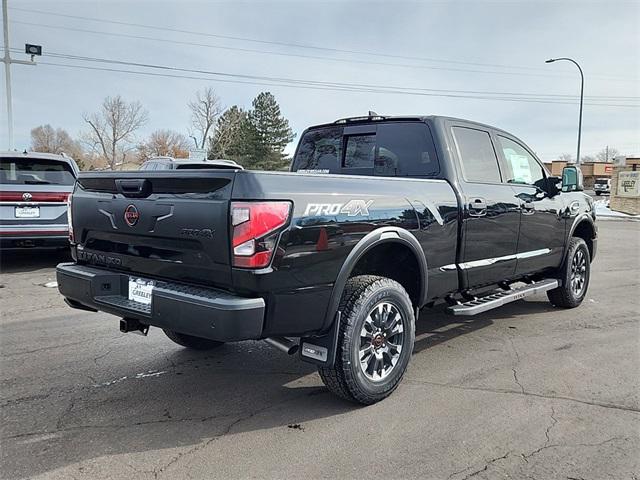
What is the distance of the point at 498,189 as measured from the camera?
4852mm

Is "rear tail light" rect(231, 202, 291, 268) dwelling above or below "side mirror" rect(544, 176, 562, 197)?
below

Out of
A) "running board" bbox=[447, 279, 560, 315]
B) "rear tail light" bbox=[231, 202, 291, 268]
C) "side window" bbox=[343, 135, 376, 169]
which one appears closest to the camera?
"rear tail light" bbox=[231, 202, 291, 268]

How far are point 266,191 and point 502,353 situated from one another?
297cm

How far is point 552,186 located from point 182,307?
15.0 ft

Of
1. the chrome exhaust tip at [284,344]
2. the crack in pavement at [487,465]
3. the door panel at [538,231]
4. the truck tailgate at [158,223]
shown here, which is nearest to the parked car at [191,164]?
the truck tailgate at [158,223]

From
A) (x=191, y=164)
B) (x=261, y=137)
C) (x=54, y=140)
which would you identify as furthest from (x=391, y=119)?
(x=54, y=140)

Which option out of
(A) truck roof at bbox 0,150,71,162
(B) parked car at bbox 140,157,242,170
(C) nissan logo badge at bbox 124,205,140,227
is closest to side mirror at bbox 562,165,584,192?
(B) parked car at bbox 140,157,242,170

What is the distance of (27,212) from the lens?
790 cm

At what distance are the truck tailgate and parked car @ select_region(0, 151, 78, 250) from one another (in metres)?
4.82

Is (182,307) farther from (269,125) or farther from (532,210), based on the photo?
(269,125)

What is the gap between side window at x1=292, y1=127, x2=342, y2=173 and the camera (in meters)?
5.18

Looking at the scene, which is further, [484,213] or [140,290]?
[484,213]

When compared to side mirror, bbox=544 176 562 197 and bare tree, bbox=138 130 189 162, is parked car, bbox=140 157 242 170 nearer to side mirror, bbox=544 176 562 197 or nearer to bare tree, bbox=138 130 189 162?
side mirror, bbox=544 176 562 197

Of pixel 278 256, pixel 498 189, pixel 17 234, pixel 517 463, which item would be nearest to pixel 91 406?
pixel 278 256
